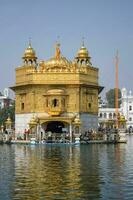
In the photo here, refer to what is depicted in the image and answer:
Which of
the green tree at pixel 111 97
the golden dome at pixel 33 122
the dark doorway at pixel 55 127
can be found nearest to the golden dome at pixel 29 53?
the dark doorway at pixel 55 127

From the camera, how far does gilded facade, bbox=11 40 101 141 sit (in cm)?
5334

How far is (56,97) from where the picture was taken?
5344 cm

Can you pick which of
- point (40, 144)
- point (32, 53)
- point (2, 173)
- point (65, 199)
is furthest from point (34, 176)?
point (32, 53)

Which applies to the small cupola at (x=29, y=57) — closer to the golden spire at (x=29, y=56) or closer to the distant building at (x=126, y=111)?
the golden spire at (x=29, y=56)

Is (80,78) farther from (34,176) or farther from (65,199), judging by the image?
(65,199)

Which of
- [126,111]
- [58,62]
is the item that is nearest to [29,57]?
[58,62]

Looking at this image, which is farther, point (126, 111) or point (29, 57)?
point (126, 111)

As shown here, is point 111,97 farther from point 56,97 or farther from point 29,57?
point 56,97

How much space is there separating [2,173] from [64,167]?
330cm

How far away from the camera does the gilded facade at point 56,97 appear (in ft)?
175

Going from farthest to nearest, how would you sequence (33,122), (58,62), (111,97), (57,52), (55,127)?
1. (111,97)
2. (57,52)
3. (55,127)
4. (58,62)
5. (33,122)

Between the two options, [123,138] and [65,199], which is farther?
[123,138]

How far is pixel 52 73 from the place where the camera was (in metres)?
54.4

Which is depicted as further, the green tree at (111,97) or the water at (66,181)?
the green tree at (111,97)
